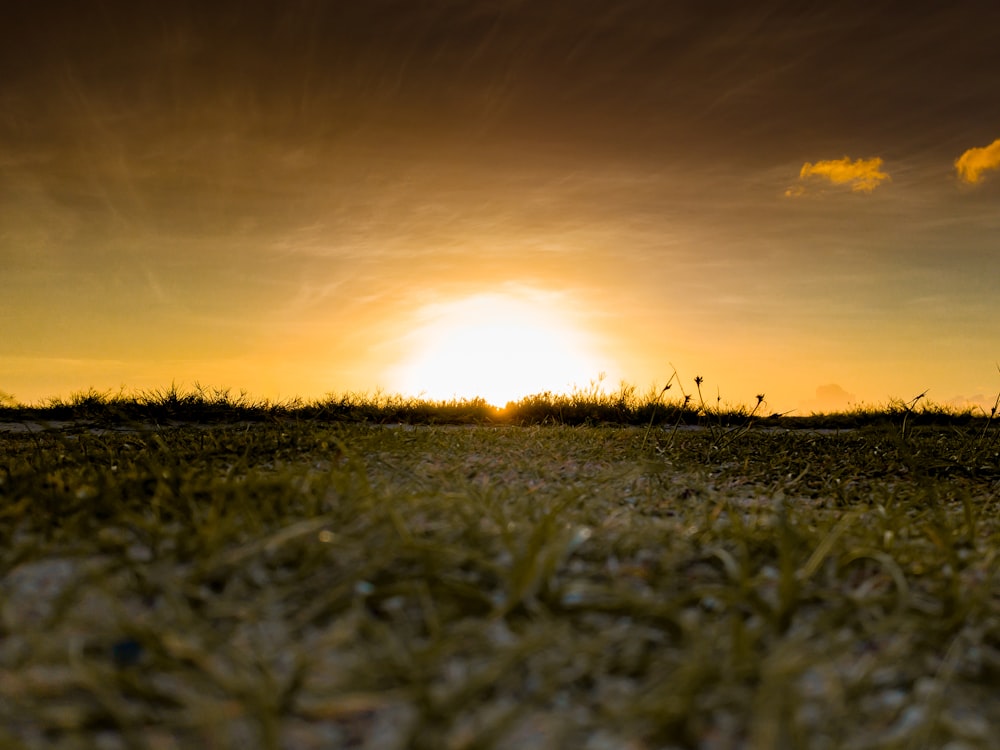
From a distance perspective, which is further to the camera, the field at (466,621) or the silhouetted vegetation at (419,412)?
the silhouetted vegetation at (419,412)

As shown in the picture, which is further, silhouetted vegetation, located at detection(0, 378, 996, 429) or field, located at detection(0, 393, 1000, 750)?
silhouetted vegetation, located at detection(0, 378, 996, 429)

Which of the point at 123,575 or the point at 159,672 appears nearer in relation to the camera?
the point at 159,672

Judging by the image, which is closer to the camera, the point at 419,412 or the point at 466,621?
the point at 466,621

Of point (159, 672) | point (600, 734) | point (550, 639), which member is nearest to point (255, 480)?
point (159, 672)

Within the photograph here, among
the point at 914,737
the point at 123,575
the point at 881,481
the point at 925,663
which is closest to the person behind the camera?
the point at 914,737

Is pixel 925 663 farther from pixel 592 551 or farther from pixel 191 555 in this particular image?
pixel 191 555

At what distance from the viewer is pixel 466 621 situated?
2.08m

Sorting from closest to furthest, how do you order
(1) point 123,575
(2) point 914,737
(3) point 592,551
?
1. (2) point 914,737
2. (1) point 123,575
3. (3) point 592,551

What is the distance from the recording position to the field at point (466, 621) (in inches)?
66.0

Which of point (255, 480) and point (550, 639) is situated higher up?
point (255, 480)

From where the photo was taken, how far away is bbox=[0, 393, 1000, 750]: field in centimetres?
168

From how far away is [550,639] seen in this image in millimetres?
1928

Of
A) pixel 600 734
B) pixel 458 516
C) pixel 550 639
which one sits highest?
pixel 458 516

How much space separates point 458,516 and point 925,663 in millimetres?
1588
